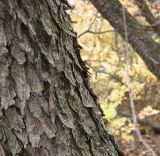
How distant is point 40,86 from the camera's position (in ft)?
3.20

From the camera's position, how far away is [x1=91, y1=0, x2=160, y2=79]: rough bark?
2.94 metres

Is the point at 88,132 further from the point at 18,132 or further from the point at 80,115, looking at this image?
the point at 18,132

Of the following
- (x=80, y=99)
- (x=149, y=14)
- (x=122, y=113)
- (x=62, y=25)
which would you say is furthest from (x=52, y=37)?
(x=122, y=113)

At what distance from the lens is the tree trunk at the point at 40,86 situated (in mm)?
940

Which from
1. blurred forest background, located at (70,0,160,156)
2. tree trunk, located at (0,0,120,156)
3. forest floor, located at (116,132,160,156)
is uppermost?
blurred forest background, located at (70,0,160,156)

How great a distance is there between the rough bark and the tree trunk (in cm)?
191

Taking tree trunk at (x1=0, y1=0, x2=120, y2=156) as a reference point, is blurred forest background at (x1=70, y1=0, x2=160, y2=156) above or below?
above

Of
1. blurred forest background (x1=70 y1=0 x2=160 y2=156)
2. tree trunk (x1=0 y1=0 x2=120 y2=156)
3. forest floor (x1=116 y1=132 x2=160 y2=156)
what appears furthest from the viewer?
forest floor (x1=116 y1=132 x2=160 y2=156)

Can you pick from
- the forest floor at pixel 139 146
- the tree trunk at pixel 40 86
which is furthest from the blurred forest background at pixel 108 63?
the tree trunk at pixel 40 86

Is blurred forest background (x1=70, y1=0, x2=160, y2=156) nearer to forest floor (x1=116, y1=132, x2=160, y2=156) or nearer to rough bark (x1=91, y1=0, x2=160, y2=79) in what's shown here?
rough bark (x1=91, y1=0, x2=160, y2=79)

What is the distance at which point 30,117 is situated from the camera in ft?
3.18

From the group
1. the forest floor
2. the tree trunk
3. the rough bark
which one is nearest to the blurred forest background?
the rough bark

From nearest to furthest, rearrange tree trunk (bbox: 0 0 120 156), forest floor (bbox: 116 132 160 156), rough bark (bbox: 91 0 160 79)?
tree trunk (bbox: 0 0 120 156) < rough bark (bbox: 91 0 160 79) < forest floor (bbox: 116 132 160 156)

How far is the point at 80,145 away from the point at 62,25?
0.30 metres
